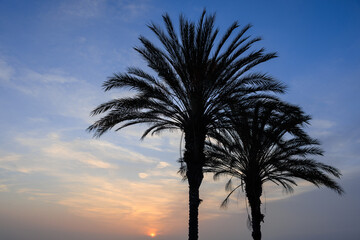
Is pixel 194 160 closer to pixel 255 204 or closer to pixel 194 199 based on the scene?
pixel 194 199

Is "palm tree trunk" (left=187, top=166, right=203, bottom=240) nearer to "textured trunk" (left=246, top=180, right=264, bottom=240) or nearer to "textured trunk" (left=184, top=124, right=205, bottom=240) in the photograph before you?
"textured trunk" (left=184, top=124, right=205, bottom=240)

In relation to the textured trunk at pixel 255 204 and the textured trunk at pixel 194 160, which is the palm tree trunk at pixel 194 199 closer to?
the textured trunk at pixel 194 160

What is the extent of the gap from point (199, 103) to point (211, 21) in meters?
3.42

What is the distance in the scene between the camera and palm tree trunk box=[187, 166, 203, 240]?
14250 mm

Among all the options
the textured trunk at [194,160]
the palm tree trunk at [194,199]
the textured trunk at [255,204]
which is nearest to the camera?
the palm tree trunk at [194,199]

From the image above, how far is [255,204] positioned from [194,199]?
6993 millimetres

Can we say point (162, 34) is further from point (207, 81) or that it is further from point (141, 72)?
point (207, 81)

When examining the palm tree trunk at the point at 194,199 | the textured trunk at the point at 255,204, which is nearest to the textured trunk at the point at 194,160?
the palm tree trunk at the point at 194,199

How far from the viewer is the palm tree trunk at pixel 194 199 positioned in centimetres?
1425

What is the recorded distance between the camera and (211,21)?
14.0 meters

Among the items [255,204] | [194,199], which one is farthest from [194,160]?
[255,204]

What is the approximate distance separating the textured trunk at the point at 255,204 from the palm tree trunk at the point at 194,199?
21.2ft

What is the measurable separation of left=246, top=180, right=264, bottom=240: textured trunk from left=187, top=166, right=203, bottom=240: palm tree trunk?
647 cm

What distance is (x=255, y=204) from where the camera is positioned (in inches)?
794
